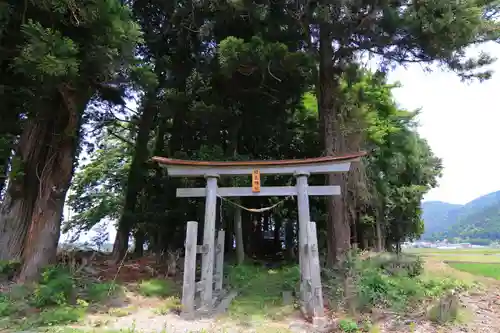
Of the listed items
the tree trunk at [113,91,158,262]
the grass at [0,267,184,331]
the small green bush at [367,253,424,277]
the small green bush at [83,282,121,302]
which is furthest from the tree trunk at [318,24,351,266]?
the tree trunk at [113,91,158,262]

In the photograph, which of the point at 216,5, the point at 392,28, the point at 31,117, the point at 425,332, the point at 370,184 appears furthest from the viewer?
the point at 370,184

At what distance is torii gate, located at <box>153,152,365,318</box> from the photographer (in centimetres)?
655

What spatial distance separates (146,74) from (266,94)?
489 cm

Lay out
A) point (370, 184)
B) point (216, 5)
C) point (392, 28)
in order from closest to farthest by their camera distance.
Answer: point (392, 28) < point (216, 5) < point (370, 184)

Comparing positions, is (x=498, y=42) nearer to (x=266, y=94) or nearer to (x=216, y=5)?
(x=266, y=94)

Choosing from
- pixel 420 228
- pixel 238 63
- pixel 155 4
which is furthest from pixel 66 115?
pixel 420 228

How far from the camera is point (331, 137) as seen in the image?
9.41 metres

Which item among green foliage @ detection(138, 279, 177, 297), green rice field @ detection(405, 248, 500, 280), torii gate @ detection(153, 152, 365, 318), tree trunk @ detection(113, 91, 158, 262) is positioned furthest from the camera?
green rice field @ detection(405, 248, 500, 280)

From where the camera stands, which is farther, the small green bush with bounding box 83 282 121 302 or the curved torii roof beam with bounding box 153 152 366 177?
the curved torii roof beam with bounding box 153 152 366 177

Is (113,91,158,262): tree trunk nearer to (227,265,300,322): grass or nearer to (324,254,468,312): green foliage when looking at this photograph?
(227,265,300,322): grass

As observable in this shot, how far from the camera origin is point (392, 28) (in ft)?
27.2

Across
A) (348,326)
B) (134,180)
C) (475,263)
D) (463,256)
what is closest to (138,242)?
(134,180)

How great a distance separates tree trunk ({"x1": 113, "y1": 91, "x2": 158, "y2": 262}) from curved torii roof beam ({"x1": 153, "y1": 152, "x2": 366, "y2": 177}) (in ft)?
14.8

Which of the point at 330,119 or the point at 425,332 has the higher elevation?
the point at 330,119
